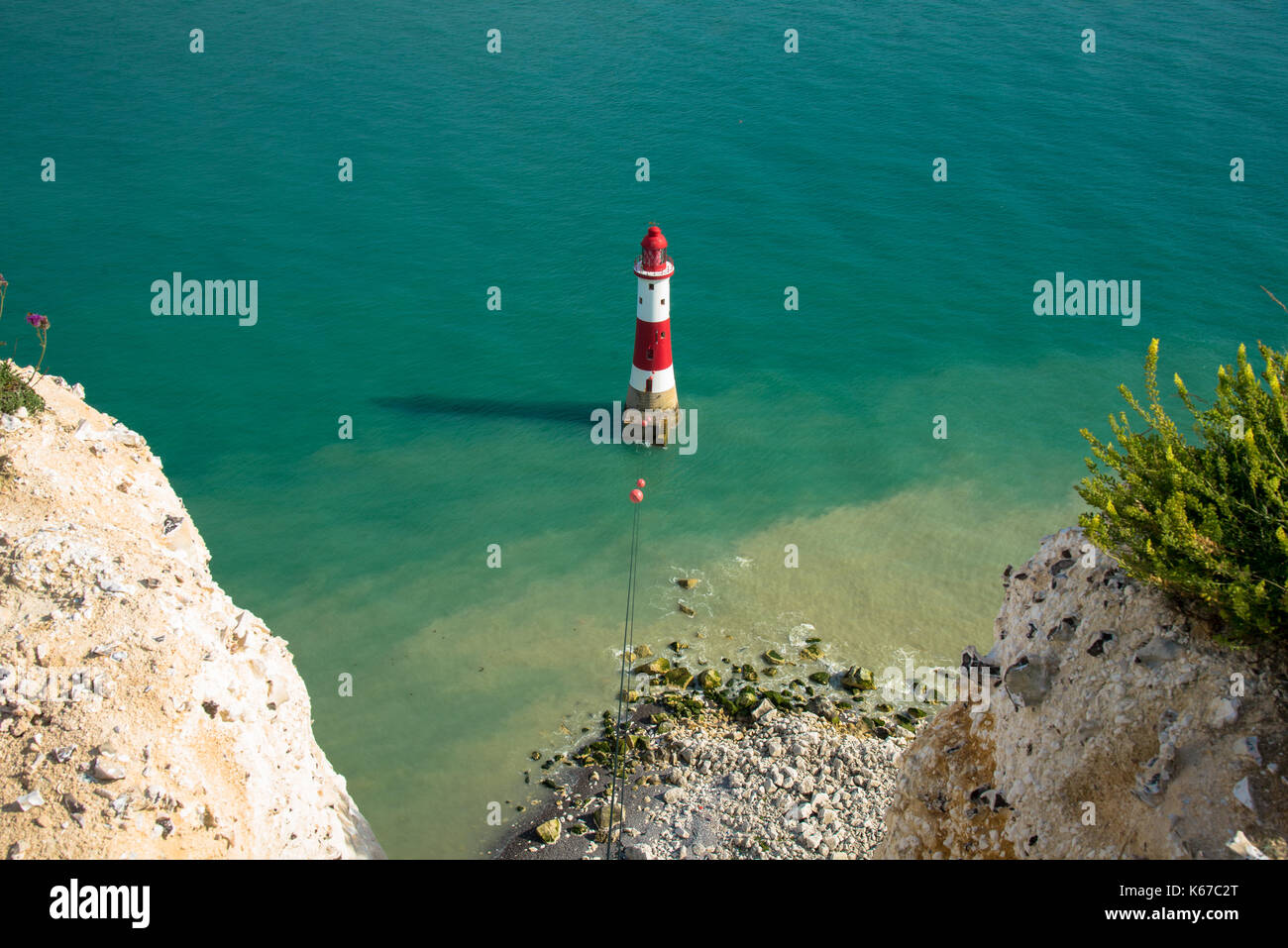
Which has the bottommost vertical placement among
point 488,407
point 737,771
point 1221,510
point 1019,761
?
point 737,771

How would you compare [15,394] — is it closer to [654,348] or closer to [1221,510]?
[1221,510]

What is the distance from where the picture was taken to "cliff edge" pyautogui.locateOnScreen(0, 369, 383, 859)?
15453 mm

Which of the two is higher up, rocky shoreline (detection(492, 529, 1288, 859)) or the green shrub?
the green shrub

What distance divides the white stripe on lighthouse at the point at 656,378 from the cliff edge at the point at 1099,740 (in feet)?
83.2

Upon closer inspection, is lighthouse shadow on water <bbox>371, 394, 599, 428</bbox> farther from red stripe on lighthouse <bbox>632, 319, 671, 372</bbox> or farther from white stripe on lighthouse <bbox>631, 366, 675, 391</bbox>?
red stripe on lighthouse <bbox>632, 319, 671, 372</bbox>

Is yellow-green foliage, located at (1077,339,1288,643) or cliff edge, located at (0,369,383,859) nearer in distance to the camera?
yellow-green foliage, located at (1077,339,1288,643)

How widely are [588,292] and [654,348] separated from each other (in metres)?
13.1

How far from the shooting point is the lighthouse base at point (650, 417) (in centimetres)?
4419

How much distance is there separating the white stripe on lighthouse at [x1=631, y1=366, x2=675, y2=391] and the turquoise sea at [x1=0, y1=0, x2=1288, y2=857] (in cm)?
274

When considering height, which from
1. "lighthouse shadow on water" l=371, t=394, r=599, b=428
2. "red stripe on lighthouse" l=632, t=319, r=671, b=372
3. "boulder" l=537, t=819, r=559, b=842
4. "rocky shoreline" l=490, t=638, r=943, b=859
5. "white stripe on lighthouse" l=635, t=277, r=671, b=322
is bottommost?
"boulder" l=537, t=819, r=559, b=842

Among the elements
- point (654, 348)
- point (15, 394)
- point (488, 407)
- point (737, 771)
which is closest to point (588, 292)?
point (488, 407)

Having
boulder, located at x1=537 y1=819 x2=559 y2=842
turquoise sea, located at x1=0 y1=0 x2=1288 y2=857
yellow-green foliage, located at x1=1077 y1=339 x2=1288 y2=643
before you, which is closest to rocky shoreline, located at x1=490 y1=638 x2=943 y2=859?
boulder, located at x1=537 y1=819 x2=559 y2=842

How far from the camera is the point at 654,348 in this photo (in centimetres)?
4262
